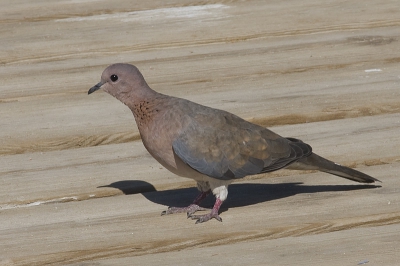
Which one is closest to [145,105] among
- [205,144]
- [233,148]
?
[205,144]

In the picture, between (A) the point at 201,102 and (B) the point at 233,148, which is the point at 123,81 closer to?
(B) the point at 233,148

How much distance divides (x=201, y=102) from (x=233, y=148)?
101 centimetres

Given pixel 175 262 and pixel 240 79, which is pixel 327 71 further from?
pixel 175 262

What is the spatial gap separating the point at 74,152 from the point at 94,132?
0.22 m

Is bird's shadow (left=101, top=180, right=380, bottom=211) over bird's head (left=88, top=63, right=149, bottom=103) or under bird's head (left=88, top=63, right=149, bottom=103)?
under

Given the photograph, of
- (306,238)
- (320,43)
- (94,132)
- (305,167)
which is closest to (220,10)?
(320,43)

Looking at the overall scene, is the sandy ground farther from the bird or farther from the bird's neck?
the bird's neck

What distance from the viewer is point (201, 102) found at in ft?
16.8

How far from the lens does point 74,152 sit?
179 inches

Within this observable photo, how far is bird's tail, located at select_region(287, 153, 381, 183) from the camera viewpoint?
4035 millimetres

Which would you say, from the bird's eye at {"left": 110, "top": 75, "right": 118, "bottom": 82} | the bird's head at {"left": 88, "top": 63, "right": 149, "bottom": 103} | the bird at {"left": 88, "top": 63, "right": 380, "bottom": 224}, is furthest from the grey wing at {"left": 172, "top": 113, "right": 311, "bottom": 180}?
the bird's eye at {"left": 110, "top": 75, "right": 118, "bottom": 82}

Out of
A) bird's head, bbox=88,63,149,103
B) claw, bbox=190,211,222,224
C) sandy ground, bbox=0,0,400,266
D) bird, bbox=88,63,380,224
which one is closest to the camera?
sandy ground, bbox=0,0,400,266

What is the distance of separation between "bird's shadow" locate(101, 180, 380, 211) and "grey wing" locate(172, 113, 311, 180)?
110 millimetres

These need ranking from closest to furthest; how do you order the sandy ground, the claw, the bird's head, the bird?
the sandy ground, the claw, the bird, the bird's head
